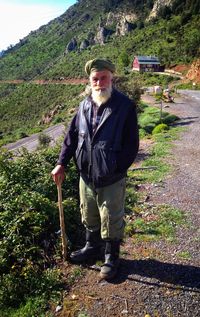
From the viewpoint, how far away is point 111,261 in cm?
441

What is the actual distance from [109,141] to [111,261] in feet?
4.86

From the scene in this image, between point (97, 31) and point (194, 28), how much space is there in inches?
2342

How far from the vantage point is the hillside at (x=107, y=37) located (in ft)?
235

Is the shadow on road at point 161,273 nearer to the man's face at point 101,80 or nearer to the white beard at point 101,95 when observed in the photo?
A: the white beard at point 101,95

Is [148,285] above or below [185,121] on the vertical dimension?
above

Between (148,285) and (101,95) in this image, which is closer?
(101,95)

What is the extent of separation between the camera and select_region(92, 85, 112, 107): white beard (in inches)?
154

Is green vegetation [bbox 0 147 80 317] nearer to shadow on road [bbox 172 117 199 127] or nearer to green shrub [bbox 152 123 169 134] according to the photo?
green shrub [bbox 152 123 169 134]

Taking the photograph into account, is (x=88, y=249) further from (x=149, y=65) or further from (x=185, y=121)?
(x=149, y=65)

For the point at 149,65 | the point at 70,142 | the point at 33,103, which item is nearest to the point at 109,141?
the point at 70,142

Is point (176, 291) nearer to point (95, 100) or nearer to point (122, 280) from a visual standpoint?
point (122, 280)

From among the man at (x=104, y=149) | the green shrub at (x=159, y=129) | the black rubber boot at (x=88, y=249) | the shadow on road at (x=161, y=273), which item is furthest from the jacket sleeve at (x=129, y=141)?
the green shrub at (x=159, y=129)

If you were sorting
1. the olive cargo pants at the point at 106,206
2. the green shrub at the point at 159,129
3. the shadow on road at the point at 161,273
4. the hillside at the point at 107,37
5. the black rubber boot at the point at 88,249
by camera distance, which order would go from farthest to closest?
1. the hillside at the point at 107,37
2. the green shrub at the point at 159,129
3. the black rubber boot at the point at 88,249
4. the shadow on road at the point at 161,273
5. the olive cargo pants at the point at 106,206

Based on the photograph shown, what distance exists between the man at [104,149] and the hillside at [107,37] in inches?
2187
